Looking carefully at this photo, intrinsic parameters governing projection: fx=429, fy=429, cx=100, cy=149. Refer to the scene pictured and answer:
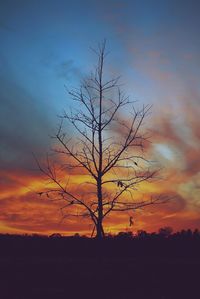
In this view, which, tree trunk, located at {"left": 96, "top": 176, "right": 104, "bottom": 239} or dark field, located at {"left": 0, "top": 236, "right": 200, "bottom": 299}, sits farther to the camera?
tree trunk, located at {"left": 96, "top": 176, "right": 104, "bottom": 239}

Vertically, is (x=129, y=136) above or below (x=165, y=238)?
above

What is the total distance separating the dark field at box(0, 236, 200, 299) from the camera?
44.3 ft

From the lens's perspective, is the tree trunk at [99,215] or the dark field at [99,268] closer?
the dark field at [99,268]

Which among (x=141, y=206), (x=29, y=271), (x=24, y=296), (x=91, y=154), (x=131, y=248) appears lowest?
(x=24, y=296)

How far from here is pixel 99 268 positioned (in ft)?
51.9

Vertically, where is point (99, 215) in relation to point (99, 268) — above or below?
above

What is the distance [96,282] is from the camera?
1455 cm

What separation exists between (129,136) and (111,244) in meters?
5.28

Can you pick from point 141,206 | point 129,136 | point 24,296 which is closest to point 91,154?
point 129,136

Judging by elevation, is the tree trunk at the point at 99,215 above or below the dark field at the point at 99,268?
above

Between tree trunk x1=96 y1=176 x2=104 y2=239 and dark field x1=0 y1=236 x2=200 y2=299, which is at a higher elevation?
tree trunk x1=96 y1=176 x2=104 y2=239

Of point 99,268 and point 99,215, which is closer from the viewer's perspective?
point 99,268

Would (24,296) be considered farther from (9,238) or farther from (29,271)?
(9,238)

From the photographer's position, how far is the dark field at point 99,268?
13516mm
